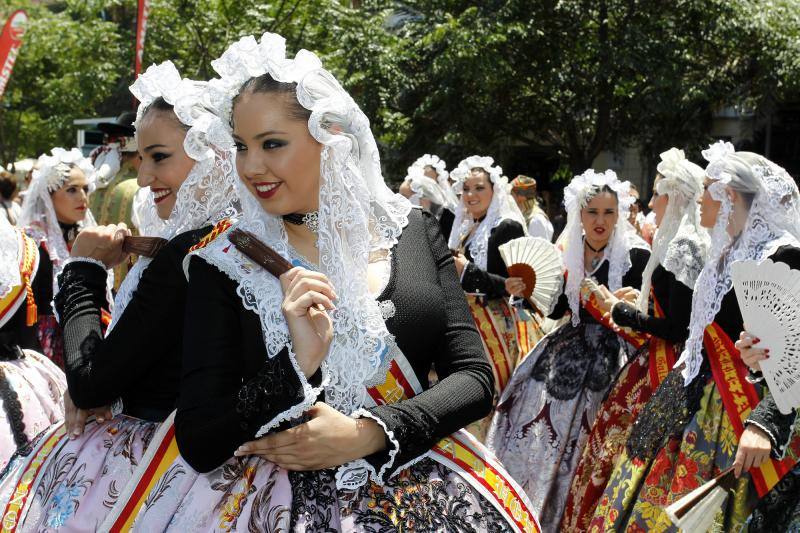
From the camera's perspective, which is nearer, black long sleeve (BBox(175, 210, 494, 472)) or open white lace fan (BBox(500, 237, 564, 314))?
black long sleeve (BBox(175, 210, 494, 472))

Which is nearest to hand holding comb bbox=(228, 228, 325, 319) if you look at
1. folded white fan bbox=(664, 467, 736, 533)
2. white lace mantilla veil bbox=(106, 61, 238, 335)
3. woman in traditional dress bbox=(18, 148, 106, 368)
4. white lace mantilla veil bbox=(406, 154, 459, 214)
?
white lace mantilla veil bbox=(106, 61, 238, 335)

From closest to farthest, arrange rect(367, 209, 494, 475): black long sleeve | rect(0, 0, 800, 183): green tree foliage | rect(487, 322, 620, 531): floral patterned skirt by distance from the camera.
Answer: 1. rect(367, 209, 494, 475): black long sleeve
2. rect(487, 322, 620, 531): floral patterned skirt
3. rect(0, 0, 800, 183): green tree foliage

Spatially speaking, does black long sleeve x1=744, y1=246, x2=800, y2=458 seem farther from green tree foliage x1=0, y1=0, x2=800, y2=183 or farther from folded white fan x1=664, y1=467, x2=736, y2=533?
green tree foliage x1=0, y1=0, x2=800, y2=183

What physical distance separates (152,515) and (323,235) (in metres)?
0.68

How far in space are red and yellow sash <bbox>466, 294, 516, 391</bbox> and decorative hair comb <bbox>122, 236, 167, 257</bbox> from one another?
398cm

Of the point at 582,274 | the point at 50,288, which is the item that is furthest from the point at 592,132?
the point at 50,288

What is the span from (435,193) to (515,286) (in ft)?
11.5

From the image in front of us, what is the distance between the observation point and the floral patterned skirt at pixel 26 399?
12.6 feet

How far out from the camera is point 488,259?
7020 mm

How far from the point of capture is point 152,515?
2.02 m

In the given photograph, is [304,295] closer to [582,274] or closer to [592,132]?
[582,274]

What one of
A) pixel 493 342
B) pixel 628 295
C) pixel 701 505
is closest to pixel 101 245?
pixel 701 505

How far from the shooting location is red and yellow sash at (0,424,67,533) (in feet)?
8.50

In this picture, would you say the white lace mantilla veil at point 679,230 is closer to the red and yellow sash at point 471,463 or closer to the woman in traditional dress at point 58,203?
the red and yellow sash at point 471,463
